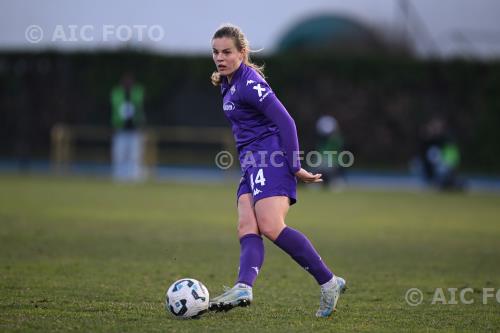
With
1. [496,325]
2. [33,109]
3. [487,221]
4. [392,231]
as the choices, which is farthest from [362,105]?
[496,325]

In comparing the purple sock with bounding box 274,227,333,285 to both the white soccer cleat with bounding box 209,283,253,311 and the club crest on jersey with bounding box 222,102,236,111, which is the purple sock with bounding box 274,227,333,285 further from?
the club crest on jersey with bounding box 222,102,236,111

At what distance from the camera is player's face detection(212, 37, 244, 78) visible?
6086 millimetres

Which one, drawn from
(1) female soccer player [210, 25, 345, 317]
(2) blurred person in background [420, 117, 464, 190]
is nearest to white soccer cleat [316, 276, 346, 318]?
(1) female soccer player [210, 25, 345, 317]

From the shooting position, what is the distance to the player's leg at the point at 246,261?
5.77m

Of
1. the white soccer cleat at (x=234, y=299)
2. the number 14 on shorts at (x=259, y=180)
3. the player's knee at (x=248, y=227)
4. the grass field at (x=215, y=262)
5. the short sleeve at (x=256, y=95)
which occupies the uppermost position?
the short sleeve at (x=256, y=95)

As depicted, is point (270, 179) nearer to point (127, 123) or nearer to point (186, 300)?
point (186, 300)

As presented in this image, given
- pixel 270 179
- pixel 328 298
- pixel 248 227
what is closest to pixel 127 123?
pixel 248 227

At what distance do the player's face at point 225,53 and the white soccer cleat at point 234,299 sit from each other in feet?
5.07

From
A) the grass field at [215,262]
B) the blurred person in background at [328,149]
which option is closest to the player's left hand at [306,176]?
the grass field at [215,262]

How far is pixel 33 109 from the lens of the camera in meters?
28.1

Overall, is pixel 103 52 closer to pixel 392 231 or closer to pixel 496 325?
pixel 392 231

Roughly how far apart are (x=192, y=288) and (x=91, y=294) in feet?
3.84

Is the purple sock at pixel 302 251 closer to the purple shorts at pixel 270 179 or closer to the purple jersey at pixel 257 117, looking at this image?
the purple shorts at pixel 270 179

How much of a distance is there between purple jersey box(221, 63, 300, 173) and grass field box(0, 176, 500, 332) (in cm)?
118
